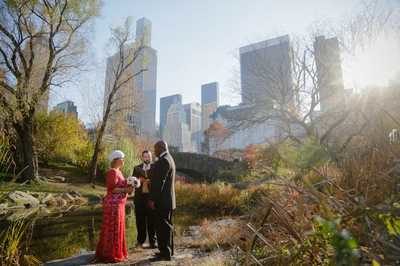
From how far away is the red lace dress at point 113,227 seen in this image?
16.4 feet

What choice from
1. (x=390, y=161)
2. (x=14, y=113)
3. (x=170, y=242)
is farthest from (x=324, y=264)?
(x=14, y=113)

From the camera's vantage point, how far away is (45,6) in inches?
688

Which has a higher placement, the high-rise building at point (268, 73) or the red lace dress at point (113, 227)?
the high-rise building at point (268, 73)

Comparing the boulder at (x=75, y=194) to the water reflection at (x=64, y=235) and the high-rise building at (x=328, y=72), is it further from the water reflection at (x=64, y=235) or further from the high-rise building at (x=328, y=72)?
the high-rise building at (x=328, y=72)

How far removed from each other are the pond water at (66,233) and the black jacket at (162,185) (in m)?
2.02

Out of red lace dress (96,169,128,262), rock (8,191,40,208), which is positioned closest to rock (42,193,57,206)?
rock (8,191,40,208)

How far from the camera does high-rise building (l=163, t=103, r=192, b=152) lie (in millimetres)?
97125

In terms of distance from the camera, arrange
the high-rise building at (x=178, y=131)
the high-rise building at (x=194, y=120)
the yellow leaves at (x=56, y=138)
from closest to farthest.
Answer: the yellow leaves at (x=56, y=138) < the high-rise building at (x=178, y=131) < the high-rise building at (x=194, y=120)

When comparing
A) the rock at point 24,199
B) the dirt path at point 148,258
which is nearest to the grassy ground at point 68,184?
the rock at point 24,199

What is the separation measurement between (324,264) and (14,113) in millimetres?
16769

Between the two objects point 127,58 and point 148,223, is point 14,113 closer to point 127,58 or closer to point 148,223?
point 127,58

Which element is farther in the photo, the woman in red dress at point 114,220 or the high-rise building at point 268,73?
Result: the high-rise building at point 268,73

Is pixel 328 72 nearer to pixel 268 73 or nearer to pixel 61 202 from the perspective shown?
pixel 268 73

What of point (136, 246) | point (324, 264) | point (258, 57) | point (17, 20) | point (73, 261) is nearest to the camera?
point (324, 264)
